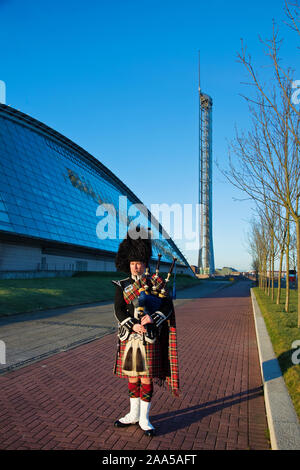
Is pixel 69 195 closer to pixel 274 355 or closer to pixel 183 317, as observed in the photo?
pixel 183 317

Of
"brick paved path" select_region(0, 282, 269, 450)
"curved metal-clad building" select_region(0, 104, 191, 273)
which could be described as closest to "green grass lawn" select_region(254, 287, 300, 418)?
"brick paved path" select_region(0, 282, 269, 450)

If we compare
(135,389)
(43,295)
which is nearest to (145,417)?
(135,389)

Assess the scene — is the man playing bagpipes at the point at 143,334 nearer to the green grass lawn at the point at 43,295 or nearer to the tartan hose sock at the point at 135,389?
the tartan hose sock at the point at 135,389

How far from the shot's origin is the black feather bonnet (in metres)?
4.09

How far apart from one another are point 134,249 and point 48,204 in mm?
31310

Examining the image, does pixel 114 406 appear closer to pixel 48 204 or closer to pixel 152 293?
pixel 152 293

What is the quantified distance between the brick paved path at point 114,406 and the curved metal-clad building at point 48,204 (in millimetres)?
20583

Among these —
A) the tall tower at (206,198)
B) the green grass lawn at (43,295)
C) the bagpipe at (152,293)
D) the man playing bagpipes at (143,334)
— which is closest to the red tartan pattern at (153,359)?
the man playing bagpipes at (143,334)

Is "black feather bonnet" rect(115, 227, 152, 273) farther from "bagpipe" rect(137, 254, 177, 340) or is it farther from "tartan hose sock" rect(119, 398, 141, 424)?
"tartan hose sock" rect(119, 398, 141, 424)

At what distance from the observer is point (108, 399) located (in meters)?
5.00

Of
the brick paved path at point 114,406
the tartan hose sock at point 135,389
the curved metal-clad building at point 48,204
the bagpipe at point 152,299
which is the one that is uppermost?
the curved metal-clad building at point 48,204

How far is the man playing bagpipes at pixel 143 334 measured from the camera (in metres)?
3.82

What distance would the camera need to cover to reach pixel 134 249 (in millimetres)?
4121

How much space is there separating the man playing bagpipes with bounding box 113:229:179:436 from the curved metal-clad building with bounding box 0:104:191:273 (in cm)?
2308
